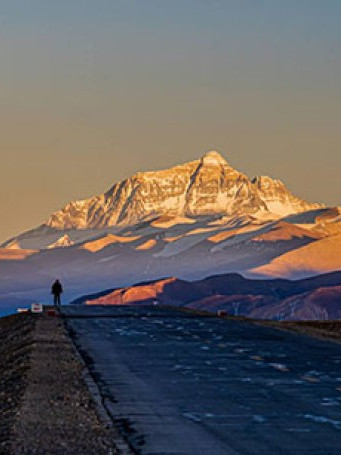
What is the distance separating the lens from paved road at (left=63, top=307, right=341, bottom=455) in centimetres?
2144

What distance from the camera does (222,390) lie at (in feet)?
98.9

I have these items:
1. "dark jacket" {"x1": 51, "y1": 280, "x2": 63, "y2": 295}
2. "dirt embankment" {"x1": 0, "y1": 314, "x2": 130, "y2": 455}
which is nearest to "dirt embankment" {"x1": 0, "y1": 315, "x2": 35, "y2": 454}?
"dirt embankment" {"x1": 0, "y1": 314, "x2": 130, "y2": 455}

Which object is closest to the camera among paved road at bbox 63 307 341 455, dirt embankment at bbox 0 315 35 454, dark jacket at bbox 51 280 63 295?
paved road at bbox 63 307 341 455

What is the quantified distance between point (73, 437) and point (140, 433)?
1.65m

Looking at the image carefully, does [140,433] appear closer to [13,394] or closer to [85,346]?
[13,394]

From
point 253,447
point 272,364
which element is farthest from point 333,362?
point 253,447

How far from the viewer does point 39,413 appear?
80.9ft

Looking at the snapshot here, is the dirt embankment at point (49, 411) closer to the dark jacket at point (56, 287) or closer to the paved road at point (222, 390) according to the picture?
the paved road at point (222, 390)

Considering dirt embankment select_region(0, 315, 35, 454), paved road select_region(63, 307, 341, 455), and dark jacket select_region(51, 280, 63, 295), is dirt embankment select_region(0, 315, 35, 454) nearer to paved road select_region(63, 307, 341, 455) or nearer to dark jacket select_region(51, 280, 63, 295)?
paved road select_region(63, 307, 341, 455)

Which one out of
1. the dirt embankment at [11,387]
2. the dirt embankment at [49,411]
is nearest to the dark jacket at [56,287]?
the dirt embankment at [11,387]

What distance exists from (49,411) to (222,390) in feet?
20.8

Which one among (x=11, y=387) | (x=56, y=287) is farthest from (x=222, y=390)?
(x=56, y=287)

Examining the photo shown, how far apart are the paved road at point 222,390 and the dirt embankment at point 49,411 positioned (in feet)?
2.18

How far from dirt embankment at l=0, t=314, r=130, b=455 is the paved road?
66cm
